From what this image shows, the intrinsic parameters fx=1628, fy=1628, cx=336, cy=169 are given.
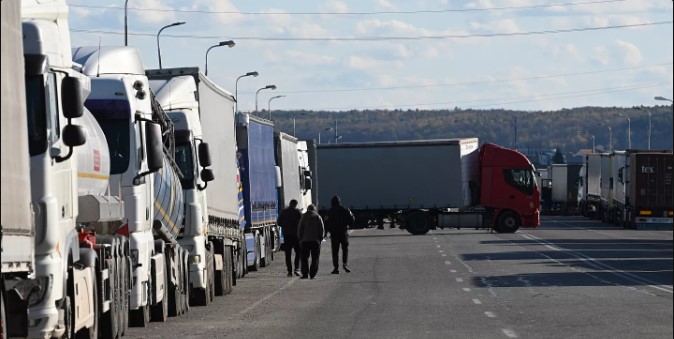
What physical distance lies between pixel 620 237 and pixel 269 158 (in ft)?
77.3

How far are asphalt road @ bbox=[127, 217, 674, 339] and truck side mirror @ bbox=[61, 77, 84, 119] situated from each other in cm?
504

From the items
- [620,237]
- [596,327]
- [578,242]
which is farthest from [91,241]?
[620,237]

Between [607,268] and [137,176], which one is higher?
[137,176]

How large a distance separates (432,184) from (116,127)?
145 ft

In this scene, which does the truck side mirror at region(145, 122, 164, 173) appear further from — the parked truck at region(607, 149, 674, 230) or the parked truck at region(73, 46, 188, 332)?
the parked truck at region(607, 149, 674, 230)

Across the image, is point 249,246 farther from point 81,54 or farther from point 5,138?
point 5,138

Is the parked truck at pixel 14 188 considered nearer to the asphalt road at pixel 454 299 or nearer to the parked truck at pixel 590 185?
the asphalt road at pixel 454 299

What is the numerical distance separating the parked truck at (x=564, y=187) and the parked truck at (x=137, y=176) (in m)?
85.7

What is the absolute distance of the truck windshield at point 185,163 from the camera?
24214 mm

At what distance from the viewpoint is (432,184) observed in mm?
62562

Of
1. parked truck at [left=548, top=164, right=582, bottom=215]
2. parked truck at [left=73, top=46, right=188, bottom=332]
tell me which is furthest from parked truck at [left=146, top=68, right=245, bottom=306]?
parked truck at [left=548, top=164, right=582, bottom=215]

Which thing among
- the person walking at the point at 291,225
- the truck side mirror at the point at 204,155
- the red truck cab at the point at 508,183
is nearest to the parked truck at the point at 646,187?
the red truck cab at the point at 508,183

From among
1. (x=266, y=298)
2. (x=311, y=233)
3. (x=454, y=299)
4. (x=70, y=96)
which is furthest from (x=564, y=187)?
(x=70, y=96)

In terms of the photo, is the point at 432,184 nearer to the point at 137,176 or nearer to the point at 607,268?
the point at 607,268
